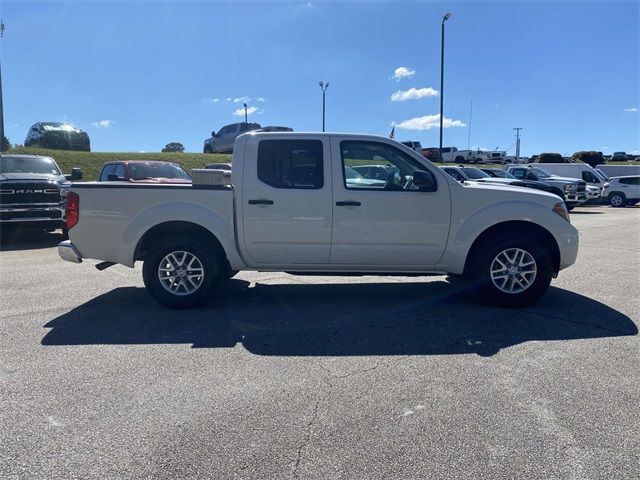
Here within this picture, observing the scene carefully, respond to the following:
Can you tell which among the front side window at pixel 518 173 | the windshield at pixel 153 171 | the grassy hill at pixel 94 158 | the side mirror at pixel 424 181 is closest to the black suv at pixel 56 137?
the grassy hill at pixel 94 158

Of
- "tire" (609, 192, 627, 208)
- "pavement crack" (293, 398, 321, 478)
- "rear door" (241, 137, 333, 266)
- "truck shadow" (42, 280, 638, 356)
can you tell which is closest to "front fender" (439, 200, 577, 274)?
"truck shadow" (42, 280, 638, 356)

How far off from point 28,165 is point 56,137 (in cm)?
1651

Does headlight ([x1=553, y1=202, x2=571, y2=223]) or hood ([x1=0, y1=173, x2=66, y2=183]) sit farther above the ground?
hood ([x1=0, y1=173, x2=66, y2=183])

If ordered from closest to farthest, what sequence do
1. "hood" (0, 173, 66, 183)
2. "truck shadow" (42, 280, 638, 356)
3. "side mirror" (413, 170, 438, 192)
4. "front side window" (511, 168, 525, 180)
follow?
1. "truck shadow" (42, 280, 638, 356)
2. "side mirror" (413, 170, 438, 192)
3. "hood" (0, 173, 66, 183)
4. "front side window" (511, 168, 525, 180)

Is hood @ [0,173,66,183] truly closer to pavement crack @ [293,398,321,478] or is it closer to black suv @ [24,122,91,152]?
pavement crack @ [293,398,321,478]

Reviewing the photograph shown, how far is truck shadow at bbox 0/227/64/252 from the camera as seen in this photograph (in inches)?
432

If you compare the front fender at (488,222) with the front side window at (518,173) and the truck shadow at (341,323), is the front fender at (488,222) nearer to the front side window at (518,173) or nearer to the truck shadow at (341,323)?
the truck shadow at (341,323)

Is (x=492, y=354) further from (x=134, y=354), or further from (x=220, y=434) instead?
(x=134, y=354)

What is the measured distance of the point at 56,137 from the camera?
26.7m

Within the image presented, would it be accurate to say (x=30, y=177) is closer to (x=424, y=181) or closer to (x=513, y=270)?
(x=424, y=181)

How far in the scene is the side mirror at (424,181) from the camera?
5605 mm

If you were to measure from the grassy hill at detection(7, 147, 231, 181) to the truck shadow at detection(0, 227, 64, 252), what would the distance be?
10221mm

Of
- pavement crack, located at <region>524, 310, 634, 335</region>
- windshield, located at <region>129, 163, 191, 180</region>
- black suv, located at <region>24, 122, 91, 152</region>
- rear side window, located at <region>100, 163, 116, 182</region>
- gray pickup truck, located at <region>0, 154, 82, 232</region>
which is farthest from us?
black suv, located at <region>24, 122, 91, 152</region>

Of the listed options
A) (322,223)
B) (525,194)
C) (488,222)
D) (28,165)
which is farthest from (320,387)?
(28,165)
